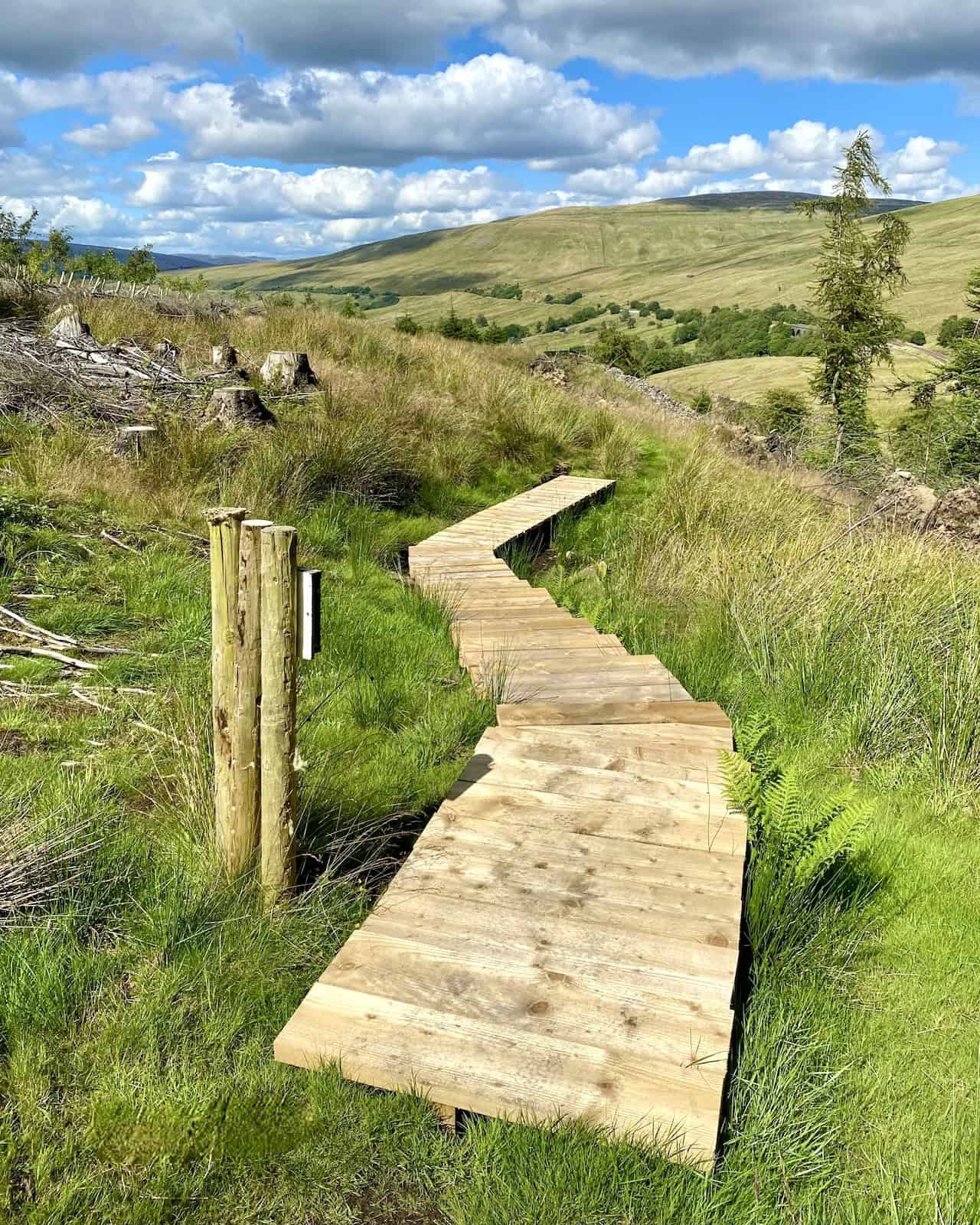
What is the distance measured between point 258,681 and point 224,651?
12 centimetres

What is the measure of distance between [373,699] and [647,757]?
3.99ft

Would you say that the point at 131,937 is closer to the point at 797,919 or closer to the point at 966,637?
the point at 797,919

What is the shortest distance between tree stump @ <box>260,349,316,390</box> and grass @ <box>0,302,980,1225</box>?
2405mm

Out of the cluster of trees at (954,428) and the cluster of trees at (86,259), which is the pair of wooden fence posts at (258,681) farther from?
the cluster of trees at (86,259)

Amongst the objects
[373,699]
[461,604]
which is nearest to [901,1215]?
[373,699]

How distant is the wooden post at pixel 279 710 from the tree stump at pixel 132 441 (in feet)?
15.6

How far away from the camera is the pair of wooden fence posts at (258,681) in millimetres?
2266

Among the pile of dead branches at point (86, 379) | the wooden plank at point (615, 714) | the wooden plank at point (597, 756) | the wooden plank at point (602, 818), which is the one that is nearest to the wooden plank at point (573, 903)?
the wooden plank at point (602, 818)

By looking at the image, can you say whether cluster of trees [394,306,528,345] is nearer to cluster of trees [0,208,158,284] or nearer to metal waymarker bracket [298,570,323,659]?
cluster of trees [0,208,158,284]

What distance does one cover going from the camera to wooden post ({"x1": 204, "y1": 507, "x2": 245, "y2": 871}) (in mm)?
2297

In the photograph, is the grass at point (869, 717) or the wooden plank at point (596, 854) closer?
the grass at point (869, 717)

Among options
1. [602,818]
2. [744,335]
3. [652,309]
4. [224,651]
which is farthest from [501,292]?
[224,651]

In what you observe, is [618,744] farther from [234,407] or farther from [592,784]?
[234,407]

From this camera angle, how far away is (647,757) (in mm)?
3418
